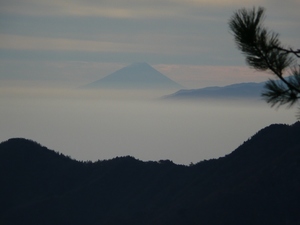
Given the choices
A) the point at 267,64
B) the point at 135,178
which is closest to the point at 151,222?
the point at 135,178

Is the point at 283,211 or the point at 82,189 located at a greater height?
the point at 82,189

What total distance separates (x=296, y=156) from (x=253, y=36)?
54.0ft

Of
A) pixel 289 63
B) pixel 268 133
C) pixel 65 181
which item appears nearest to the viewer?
pixel 289 63

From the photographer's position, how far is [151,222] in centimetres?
2570

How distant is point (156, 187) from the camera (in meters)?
28.4

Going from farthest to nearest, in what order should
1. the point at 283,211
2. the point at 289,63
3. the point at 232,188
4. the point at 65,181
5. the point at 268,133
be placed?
the point at 65,181
the point at 268,133
the point at 232,188
the point at 283,211
the point at 289,63

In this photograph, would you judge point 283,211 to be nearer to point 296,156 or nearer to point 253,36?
point 296,156

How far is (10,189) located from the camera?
2991 cm

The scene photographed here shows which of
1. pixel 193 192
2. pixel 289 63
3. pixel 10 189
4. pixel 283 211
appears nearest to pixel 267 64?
pixel 289 63

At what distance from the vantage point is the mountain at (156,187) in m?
24.9

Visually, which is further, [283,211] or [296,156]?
[296,156]

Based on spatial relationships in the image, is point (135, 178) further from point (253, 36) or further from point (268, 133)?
point (253, 36)

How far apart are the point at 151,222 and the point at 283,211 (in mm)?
4874

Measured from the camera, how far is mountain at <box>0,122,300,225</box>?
24.9 metres
